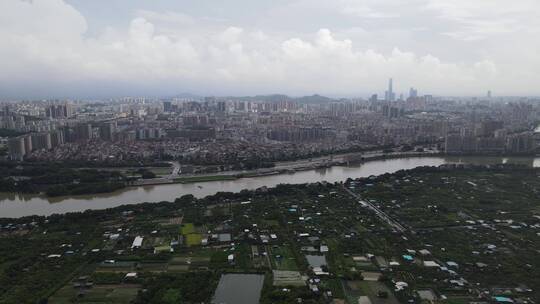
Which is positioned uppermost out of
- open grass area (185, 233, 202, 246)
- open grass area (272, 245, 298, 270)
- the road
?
the road

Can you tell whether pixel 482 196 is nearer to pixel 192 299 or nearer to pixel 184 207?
pixel 184 207

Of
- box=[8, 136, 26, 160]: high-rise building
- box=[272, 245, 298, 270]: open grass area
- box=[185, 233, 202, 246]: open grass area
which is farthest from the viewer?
box=[8, 136, 26, 160]: high-rise building

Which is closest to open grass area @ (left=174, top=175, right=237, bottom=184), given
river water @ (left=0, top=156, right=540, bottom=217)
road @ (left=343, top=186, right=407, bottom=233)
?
river water @ (left=0, top=156, right=540, bottom=217)

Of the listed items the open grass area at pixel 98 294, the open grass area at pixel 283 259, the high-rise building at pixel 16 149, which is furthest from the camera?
the high-rise building at pixel 16 149

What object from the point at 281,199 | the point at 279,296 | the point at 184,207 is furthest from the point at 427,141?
the point at 279,296

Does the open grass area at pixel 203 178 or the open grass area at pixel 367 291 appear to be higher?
the open grass area at pixel 203 178

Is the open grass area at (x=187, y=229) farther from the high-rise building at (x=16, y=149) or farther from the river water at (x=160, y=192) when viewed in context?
the high-rise building at (x=16, y=149)

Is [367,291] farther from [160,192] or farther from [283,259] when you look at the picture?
[160,192]

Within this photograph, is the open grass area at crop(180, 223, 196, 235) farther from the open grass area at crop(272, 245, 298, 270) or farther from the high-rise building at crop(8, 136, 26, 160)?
the high-rise building at crop(8, 136, 26, 160)

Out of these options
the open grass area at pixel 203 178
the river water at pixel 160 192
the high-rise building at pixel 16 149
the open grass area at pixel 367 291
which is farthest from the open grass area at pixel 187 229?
the high-rise building at pixel 16 149
